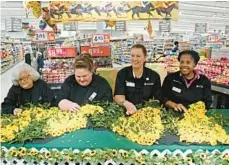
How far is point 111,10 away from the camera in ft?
17.8

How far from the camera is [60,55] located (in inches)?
279

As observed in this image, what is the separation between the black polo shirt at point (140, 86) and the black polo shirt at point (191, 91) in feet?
0.53

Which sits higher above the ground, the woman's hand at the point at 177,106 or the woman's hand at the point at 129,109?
the woman's hand at the point at 129,109

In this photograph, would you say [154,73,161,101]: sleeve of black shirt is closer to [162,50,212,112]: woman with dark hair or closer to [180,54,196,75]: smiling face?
[162,50,212,112]: woman with dark hair

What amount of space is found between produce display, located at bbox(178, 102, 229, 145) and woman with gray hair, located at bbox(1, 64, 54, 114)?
1.58 meters

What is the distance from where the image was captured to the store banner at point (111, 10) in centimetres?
531

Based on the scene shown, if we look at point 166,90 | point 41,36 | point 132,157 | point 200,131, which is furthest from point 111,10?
point 41,36

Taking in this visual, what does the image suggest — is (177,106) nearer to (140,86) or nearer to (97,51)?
(140,86)

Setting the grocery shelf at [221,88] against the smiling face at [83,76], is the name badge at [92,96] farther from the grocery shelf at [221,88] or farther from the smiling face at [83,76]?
the grocery shelf at [221,88]

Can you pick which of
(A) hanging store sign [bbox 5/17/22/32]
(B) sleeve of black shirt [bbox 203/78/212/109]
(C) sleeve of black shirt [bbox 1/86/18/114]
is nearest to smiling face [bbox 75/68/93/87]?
(C) sleeve of black shirt [bbox 1/86/18/114]

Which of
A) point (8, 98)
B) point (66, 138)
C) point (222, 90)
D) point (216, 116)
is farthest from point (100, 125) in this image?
point (222, 90)

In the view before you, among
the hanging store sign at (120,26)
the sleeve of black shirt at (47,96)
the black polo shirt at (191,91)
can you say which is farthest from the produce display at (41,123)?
the hanging store sign at (120,26)

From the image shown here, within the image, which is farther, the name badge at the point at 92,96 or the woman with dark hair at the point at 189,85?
the woman with dark hair at the point at 189,85

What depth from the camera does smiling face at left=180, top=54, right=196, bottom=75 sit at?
11.1 ft
